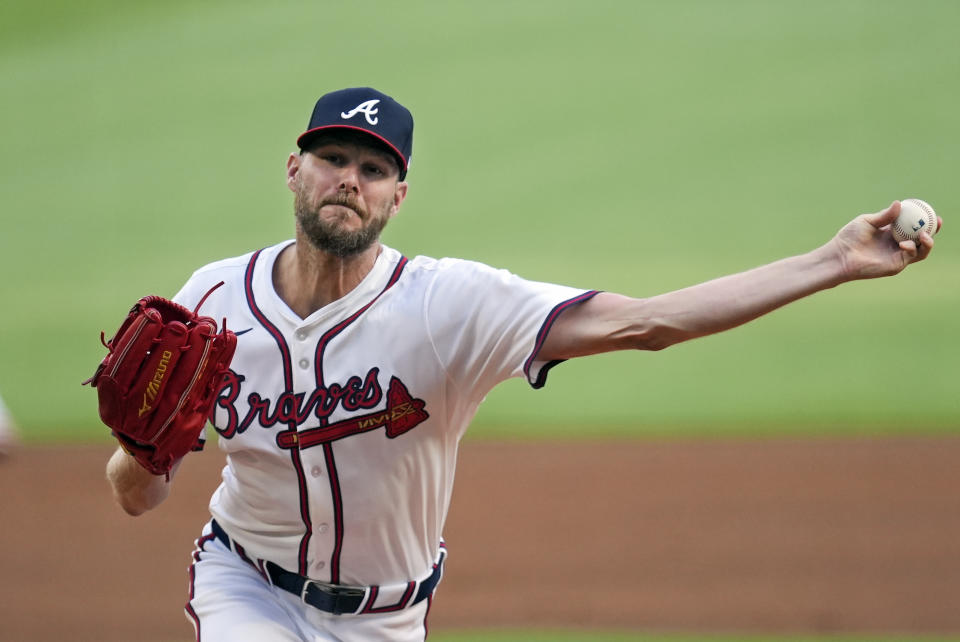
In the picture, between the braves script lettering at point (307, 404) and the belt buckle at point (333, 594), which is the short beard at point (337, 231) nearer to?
the braves script lettering at point (307, 404)

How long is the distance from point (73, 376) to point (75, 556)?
3.39 metres

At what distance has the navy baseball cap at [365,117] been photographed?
2.88 metres

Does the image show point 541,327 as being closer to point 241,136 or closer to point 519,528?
point 519,528

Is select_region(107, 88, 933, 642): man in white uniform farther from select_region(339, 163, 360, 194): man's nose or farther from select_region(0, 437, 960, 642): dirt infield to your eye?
select_region(0, 437, 960, 642): dirt infield

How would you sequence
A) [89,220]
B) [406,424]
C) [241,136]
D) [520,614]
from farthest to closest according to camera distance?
[241,136] → [89,220] → [520,614] → [406,424]

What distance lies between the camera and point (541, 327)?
266cm

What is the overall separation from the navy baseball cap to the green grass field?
621 cm

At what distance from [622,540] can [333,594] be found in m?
4.12

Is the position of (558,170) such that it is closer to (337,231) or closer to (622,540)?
(622,540)

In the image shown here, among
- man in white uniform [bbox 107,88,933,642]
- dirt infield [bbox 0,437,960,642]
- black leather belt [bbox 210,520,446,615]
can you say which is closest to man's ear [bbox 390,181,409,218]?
man in white uniform [bbox 107,88,933,642]

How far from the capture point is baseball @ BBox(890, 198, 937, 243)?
7.92ft

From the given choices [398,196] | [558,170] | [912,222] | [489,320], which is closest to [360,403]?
→ [489,320]

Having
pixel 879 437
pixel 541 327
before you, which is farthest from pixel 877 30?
pixel 541 327

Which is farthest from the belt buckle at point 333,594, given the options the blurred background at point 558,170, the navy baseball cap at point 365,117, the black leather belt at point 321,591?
the blurred background at point 558,170
